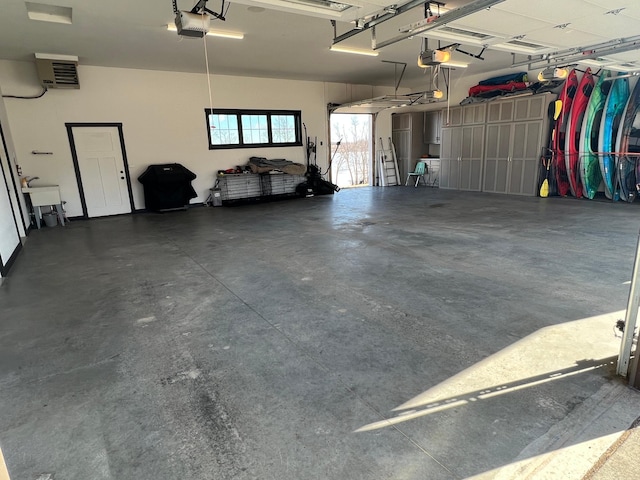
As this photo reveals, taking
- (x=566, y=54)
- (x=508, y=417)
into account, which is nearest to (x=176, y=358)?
(x=508, y=417)

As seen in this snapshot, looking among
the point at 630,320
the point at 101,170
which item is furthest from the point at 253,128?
the point at 630,320

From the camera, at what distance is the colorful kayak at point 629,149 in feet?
24.4

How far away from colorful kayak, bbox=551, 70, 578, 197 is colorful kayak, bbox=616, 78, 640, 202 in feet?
3.47

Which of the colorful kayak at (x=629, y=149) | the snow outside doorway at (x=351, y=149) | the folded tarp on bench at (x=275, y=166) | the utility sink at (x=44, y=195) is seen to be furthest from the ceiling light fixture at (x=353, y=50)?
the utility sink at (x=44, y=195)

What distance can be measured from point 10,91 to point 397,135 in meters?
10.1

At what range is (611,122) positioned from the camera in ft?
25.4

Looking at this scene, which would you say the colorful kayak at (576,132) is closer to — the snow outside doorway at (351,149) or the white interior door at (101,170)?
the snow outside doorway at (351,149)

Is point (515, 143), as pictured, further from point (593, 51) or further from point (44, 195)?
point (44, 195)

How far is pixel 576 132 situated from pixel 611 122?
2.12 feet

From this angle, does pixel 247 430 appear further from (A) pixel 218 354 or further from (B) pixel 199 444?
(A) pixel 218 354

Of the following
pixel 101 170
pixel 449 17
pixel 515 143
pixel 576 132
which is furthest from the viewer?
pixel 515 143

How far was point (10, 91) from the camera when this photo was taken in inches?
275

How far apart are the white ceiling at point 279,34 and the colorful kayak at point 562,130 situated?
4.13 feet

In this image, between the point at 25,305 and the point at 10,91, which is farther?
the point at 10,91
